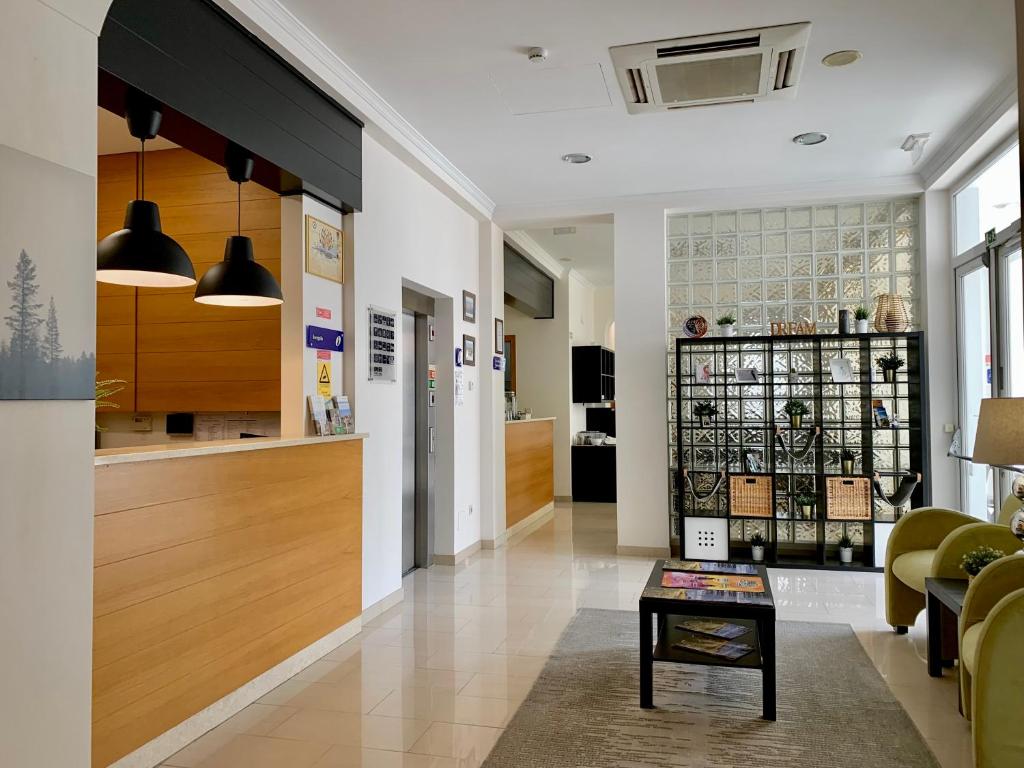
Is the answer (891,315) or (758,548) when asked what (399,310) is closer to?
(758,548)

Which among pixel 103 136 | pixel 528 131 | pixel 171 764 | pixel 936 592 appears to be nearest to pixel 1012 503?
pixel 936 592

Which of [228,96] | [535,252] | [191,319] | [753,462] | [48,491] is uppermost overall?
[535,252]

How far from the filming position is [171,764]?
9.12ft

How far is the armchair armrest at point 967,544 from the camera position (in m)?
3.64

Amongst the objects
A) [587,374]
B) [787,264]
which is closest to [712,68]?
[787,264]

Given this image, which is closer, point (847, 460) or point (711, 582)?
point (711, 582)

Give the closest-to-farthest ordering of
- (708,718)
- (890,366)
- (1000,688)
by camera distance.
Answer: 1. (1000,688)
2. (708,718)
3. (890,366)

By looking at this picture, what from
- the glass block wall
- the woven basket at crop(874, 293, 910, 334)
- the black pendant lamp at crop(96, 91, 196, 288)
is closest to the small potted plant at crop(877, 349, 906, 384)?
the woven basket at crop(874, 293, 910, 334)

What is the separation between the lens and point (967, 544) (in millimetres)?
3652

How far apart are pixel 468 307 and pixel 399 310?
1.53 m

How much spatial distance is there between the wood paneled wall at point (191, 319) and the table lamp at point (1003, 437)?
11.8ft

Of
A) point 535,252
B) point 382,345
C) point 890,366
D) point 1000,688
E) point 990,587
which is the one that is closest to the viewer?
point 1000,688

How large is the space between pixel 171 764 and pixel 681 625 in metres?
2.26

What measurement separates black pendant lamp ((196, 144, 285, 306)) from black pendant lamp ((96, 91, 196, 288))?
0.66 ft
